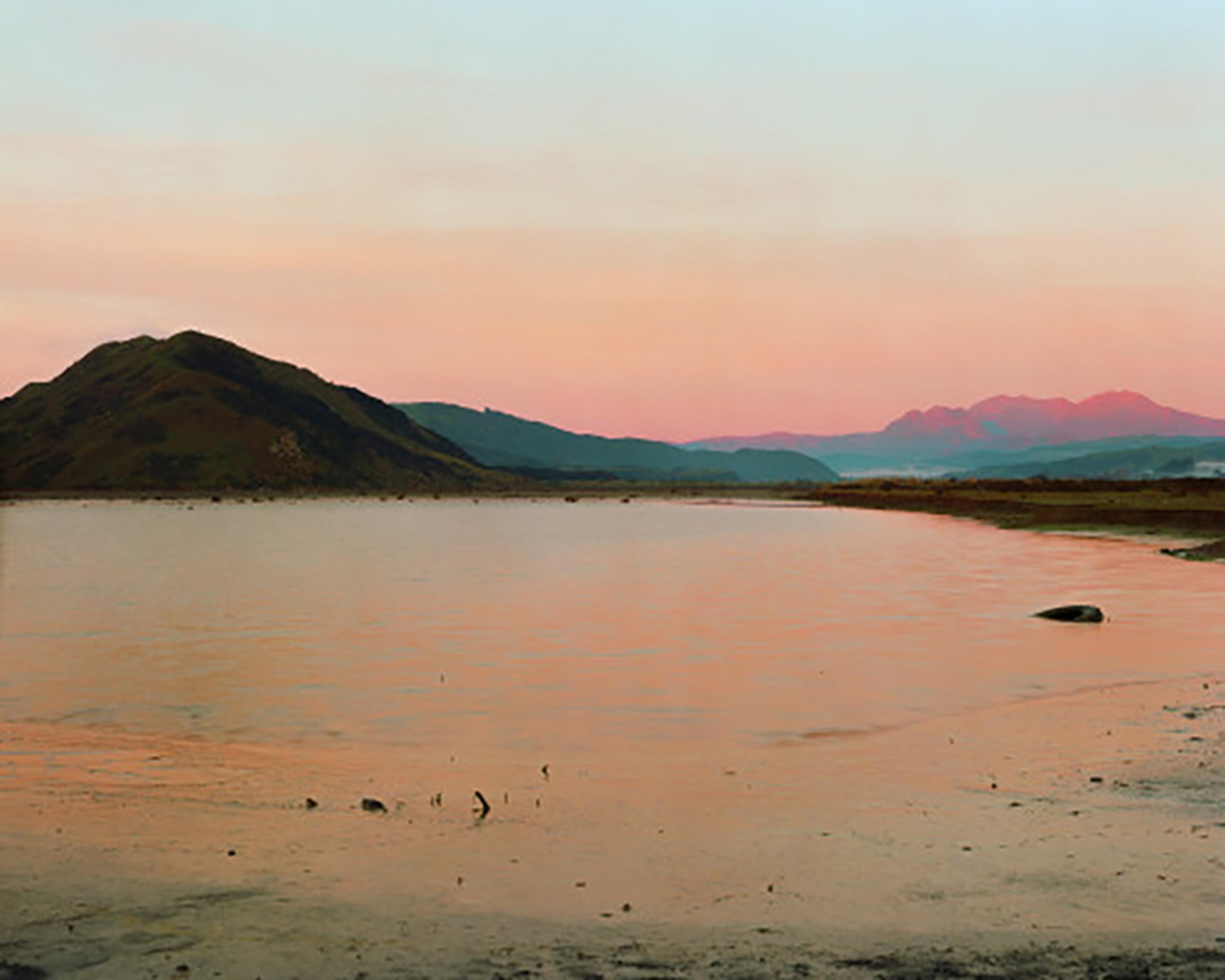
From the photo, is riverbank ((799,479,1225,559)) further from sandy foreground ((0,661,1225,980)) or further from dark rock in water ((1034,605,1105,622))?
sandy foreground ((0,661,1225,980))

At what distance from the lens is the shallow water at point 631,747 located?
13.7 metres

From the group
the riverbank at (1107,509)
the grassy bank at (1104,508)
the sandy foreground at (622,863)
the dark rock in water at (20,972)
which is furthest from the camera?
the grassy bank at (1104,508)

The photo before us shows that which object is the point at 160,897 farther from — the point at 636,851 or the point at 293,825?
the point at 636,851

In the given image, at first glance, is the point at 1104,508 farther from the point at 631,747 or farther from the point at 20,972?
the point at 20,972

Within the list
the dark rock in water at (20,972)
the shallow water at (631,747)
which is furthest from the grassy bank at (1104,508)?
the dark rock in water at (20,972)

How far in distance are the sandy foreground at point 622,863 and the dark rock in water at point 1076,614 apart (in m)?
20.7

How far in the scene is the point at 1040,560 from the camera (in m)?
74.8

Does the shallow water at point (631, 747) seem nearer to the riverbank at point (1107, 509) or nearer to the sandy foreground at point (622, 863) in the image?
the sandy foreground at point (622, 863)

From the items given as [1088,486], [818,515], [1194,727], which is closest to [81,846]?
[1194,727]

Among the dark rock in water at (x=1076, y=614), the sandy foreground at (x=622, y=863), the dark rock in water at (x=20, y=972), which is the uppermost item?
the dark rock in water at (x=20, y=972)

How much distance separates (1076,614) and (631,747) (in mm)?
25822

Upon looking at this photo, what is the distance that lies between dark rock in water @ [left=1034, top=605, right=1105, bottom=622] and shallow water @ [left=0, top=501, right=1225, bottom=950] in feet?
2.39

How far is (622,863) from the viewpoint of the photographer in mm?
14508

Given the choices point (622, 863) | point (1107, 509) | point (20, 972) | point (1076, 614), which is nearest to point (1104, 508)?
point (1107, 509)
